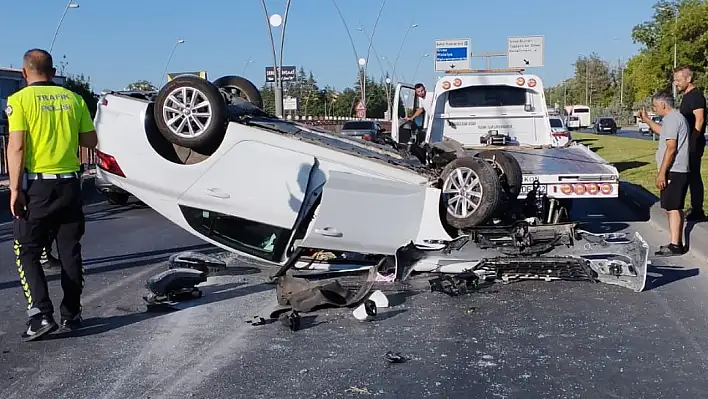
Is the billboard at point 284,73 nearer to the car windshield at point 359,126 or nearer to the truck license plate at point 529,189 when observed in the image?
the car windshield at point 359,126

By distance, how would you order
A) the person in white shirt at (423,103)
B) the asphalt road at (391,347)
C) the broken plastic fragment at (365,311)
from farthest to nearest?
the person in white shirt at (423,103) → the broken plastic fragment at (365,311) → the asphalt road at (391,347)

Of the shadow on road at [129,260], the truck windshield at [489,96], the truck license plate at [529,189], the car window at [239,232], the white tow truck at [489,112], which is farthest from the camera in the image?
the truck windshield at [489,96]

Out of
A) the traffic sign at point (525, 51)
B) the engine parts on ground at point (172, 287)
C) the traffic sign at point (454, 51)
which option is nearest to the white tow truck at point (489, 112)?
the engine parts on ground at point (172, 287)

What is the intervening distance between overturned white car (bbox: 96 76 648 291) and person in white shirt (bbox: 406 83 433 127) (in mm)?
5843

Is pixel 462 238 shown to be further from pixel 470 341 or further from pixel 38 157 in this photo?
pixel 38 157

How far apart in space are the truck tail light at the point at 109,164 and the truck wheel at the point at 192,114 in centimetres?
57

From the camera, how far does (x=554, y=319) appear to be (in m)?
5.98

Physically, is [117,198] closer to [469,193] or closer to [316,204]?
[316,204]

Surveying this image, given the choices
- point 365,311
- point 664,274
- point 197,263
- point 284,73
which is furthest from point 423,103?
point 284,73

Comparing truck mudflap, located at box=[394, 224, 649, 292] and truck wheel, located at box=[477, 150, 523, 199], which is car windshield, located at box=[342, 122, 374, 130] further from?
truck mudflap, located at box=[394, 224, 649, 292]

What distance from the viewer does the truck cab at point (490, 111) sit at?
495 inches

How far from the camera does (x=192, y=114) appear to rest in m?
6.62

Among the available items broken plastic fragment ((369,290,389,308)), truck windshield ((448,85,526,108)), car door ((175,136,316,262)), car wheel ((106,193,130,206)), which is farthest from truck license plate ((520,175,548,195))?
car wheel ((106,193,130,206))

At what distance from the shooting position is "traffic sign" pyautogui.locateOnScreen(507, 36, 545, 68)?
29469 millimetres
